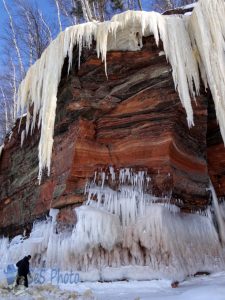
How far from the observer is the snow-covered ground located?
4355 millimetres

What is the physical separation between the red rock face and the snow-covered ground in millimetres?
1520

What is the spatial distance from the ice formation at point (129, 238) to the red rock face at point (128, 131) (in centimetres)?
27

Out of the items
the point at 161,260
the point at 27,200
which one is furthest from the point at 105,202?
the point at 27,200

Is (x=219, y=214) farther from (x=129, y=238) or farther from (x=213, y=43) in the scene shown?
(x=213, y=43)

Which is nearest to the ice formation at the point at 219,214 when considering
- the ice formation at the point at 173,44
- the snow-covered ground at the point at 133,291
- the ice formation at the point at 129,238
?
the ice formation at the point at 129,238

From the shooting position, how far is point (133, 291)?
5.23 m

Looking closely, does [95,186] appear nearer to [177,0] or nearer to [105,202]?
[105,202]

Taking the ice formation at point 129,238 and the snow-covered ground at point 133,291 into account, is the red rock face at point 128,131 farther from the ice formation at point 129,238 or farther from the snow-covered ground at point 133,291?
the snow-covered ground at point 133,291

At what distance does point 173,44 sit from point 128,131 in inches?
75.5

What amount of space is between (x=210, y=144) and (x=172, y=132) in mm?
1807

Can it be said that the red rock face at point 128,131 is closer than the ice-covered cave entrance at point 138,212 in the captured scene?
No

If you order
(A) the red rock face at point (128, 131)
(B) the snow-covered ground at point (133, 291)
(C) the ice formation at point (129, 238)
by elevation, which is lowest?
(B) the snow-covered ground at point (133, 291)

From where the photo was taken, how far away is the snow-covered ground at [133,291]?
436 centimetres

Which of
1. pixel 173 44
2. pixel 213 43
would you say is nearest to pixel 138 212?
pixel 173 44
